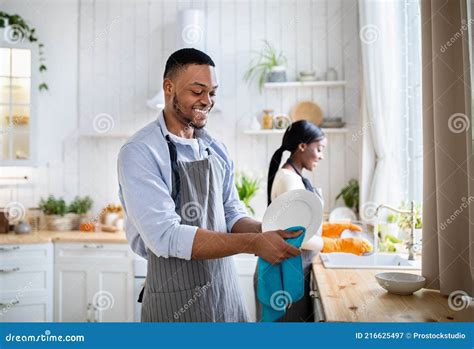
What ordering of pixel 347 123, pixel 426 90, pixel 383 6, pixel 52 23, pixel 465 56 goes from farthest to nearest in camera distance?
1. pixel 347 123
2. pixel 383 6
3. pixel 52 23
4. pixel 426 90
5. pixel 465 56

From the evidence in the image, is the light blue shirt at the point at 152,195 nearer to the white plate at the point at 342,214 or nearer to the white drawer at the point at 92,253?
the white drawer at the point at 92,253

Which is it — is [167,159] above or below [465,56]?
below

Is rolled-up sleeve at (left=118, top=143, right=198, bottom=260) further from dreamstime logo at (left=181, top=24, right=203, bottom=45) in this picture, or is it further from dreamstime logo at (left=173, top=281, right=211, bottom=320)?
dreamstime logo at (left=181, top=24, right=203, bottom=45)

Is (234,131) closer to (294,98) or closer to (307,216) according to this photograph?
(294,98)

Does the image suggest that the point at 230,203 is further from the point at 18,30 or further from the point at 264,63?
the point at 264,63

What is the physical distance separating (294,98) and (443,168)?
1350 millimetres

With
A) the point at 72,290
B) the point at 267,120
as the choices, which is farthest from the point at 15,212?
the point at 267,120

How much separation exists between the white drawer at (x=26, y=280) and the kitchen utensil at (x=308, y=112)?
1.28 meters

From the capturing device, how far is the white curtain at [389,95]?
5.98ft

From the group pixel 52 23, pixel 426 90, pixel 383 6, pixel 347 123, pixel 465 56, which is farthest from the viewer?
pixel 347 123

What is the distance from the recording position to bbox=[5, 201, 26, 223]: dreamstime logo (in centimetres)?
186

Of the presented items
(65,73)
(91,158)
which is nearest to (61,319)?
(91,158)

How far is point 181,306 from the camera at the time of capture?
0.92 m

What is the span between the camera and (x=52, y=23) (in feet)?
5.49
